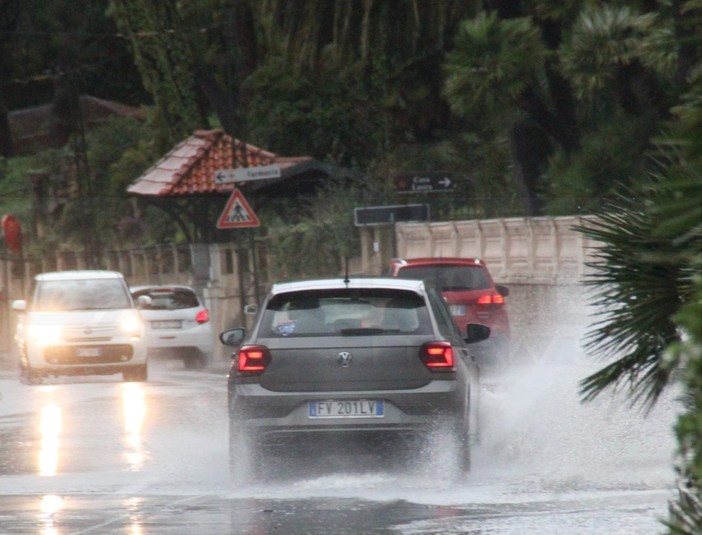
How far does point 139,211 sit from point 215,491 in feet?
148

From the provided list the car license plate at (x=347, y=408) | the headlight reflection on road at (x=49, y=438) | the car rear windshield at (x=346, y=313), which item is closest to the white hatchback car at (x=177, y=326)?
the headlight reflection on road at (x=49, y=438)

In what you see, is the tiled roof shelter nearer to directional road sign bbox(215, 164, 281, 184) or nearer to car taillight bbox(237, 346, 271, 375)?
directional road sign bbox(215, 164, 281, 184)

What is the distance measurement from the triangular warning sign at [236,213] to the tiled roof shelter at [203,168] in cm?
570

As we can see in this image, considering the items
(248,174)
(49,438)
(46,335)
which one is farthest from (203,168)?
(49,438)

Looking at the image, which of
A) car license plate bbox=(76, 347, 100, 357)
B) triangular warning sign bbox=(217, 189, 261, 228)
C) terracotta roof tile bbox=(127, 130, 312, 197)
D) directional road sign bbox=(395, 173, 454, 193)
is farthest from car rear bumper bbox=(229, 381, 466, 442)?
terracotta roof tile bbox=(127, 130, 312, 197)

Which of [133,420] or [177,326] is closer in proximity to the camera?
[133,420]

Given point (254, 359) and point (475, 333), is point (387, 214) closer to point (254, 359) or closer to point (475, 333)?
point (475, 333)

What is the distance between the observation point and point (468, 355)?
12.7m

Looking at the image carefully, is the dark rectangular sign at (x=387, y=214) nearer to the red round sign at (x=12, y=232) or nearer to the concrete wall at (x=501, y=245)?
the concrete wall at (x=501, y=245)

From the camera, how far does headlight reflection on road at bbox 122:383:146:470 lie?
44.3 feet

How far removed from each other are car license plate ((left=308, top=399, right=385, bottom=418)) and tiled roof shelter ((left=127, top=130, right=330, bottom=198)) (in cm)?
2606

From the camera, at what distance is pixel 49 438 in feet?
50.2

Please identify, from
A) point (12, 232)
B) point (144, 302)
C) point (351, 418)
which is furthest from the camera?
point (12, 232)

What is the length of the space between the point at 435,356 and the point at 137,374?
1401cm
